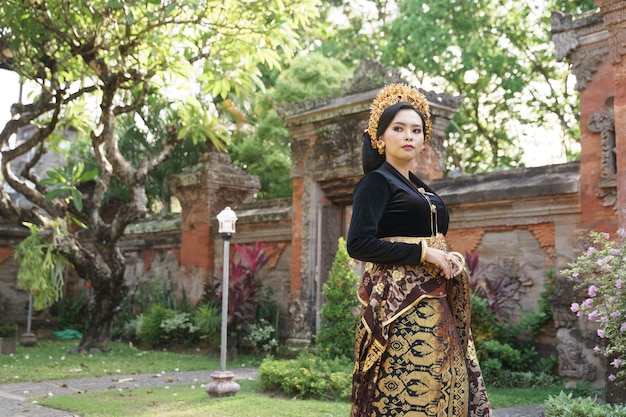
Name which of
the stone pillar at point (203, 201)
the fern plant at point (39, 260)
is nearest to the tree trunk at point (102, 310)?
the fern plant at point (39, 260)

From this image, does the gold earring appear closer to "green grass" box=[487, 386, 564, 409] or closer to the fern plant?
"green grass" box=[487, 386, 564, 409]

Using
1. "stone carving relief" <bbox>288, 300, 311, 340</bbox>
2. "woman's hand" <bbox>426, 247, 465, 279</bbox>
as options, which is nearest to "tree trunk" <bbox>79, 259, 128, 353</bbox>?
"stone carving relief" <bbox>288, 300, 311, 340</bbox>

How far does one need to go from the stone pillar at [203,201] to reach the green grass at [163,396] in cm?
254

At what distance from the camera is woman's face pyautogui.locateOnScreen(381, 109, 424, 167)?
3.23 metres

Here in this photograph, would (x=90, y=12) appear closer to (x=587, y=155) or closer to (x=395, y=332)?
(x=587, y=155)

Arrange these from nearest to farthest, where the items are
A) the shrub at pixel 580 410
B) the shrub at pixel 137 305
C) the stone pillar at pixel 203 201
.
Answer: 1. the shrub at pixel 580 410
2. the stone pillar at pixel 203 201
3. the shrub at pixel 137 305

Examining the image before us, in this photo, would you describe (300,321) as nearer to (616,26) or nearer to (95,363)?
(95,363)

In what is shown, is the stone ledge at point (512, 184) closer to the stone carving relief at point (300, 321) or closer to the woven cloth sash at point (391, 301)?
the stone carving relief at point (300, 321)

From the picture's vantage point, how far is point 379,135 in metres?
3.34

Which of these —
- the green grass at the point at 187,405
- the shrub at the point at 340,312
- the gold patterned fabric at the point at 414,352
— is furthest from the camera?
the shrub at the point at 340,312

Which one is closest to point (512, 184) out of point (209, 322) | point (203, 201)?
point (209, 322)

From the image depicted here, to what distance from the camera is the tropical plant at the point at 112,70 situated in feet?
Result: 30.2

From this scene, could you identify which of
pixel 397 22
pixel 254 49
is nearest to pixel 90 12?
pixel 254 49

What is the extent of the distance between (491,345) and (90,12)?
22.2ft
